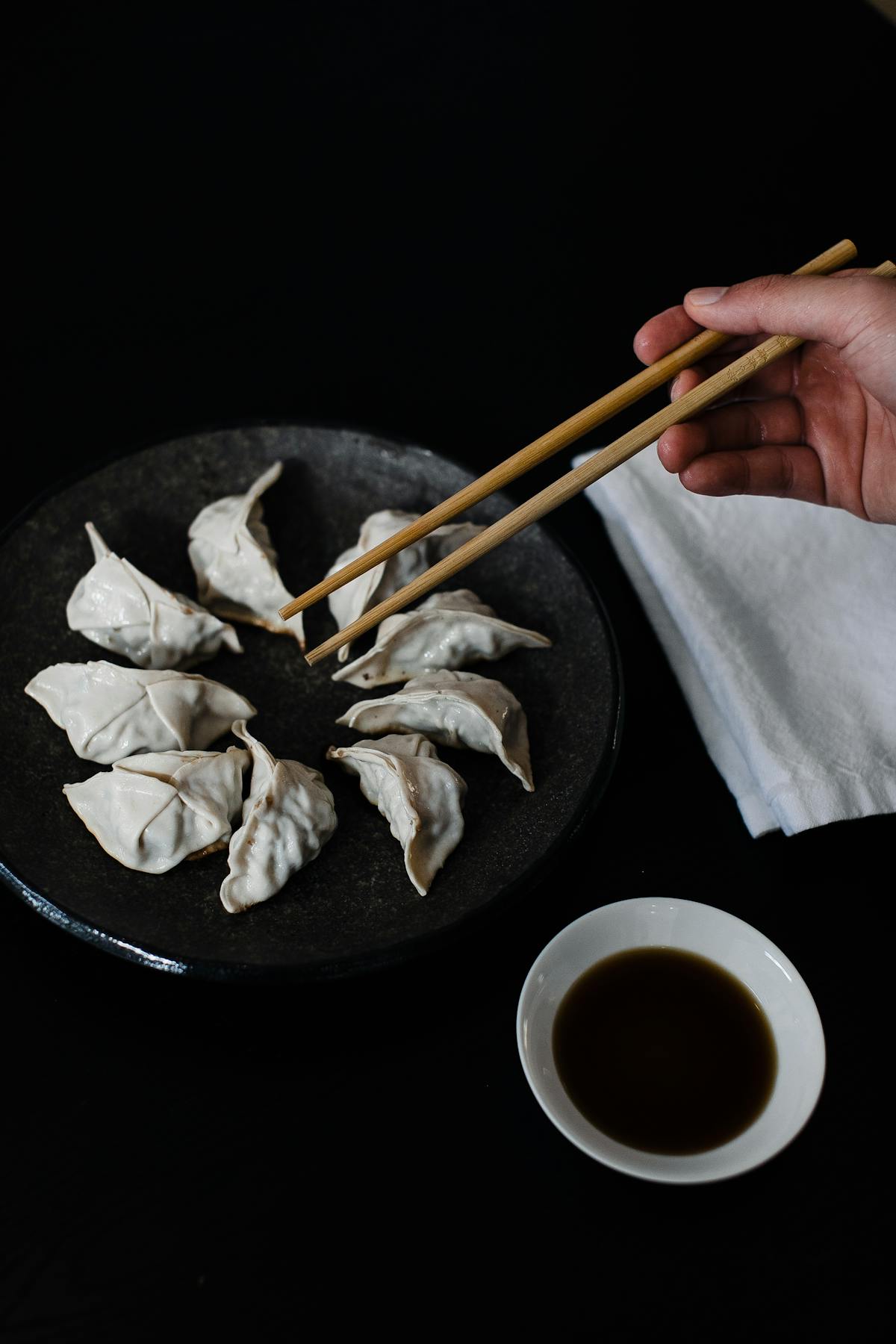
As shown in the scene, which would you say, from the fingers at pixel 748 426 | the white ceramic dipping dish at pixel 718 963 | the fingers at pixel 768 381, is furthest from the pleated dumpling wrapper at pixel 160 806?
the fingers at pixel 768 381

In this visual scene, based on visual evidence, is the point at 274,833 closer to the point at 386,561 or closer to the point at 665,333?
the point at 386,561

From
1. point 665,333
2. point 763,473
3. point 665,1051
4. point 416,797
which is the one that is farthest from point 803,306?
point 665,1051

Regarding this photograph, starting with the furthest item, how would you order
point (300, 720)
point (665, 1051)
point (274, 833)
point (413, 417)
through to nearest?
point (413, 417)
point (300, 720)
point (274, 833)
point (665, 1051)

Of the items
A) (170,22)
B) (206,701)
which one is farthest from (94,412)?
(170,22)

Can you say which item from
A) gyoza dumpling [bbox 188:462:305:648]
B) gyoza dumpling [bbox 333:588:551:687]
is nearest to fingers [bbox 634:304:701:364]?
gyoza dumpling [bbox 333:588:551:687]

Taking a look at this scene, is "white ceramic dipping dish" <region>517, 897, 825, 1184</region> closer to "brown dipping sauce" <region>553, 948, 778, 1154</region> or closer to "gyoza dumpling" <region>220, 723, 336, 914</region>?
"brown dipping sauce" <region>553, 948, 778, 1154</region>

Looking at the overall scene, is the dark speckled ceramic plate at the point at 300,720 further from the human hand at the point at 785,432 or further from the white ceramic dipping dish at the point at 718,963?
the human hand at the point at 785,432
